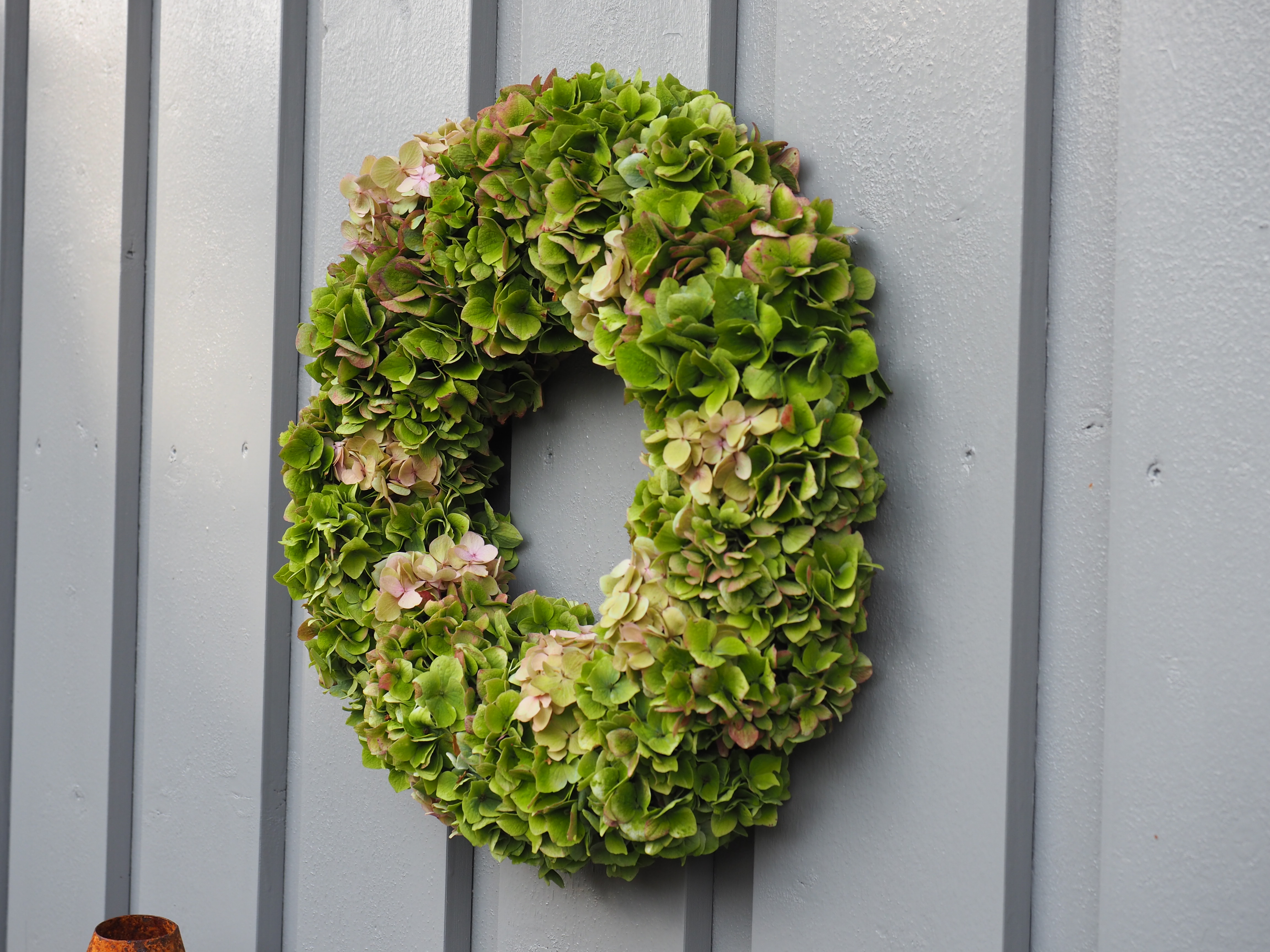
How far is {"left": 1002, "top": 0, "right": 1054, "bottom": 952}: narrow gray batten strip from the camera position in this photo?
34.1 inches

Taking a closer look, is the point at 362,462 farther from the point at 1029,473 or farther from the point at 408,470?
the point at 1029,473

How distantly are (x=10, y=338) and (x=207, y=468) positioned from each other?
0.64 m

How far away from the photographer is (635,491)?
104 centimetres

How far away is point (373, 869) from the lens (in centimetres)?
136

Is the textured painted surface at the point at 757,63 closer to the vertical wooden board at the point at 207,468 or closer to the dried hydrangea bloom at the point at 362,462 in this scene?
the dried hydrangea bloom at the point at 362,462

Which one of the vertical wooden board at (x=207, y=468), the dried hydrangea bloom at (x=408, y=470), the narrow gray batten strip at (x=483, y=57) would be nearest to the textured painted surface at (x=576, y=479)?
the dried hydrangea bloom at (x=408, y=470)

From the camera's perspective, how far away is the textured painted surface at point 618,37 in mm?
1077

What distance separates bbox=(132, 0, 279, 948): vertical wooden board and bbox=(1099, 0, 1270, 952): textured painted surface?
112 centimetres

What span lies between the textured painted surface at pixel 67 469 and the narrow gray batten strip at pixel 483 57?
29.3 inches

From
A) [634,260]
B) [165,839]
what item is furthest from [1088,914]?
[165,839]

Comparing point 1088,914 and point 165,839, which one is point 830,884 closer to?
point 1088,914

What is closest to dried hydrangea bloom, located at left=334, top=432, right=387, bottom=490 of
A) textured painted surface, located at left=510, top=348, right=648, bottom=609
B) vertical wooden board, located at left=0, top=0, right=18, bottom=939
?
textured painted surface, located at left=510, top=348, right=648, bottom=609

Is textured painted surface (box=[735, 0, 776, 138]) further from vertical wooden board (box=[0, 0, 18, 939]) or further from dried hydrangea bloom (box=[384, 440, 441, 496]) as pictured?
vertical wooden board (box=[0, 0, 18, 939])

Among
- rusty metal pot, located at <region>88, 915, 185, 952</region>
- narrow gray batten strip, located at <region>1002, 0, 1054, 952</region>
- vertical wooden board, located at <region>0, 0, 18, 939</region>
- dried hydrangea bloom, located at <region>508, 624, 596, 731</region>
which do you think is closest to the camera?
narrow gray batten strip, located at <region>1002, 0, 1054, 952</region>
